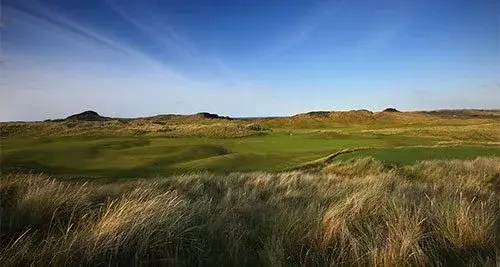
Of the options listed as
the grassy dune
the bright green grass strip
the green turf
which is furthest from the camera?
the green turf

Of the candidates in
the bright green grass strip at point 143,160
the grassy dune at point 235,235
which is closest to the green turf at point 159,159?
the bright green grass strip at point 143,160

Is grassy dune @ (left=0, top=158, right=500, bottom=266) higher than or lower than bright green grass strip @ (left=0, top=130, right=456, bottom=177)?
higher

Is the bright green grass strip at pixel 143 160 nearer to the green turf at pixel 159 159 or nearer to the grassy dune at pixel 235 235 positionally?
the green turf at pixel 159 159

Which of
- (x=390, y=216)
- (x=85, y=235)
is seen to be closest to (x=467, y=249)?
(x=390, y=216)

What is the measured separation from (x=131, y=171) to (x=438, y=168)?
42.3 feet

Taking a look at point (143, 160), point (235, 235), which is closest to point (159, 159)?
point (143, 160)

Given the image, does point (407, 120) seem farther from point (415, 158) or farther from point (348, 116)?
point (415, 158)

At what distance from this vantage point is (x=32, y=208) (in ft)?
17.9

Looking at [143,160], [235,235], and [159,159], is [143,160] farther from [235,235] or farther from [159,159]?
[235,235]

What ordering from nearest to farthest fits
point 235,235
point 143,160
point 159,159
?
point 235,235 < point 143,160 < point 159,159

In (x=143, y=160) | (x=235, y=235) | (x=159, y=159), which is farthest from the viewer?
(x=159, y=159)

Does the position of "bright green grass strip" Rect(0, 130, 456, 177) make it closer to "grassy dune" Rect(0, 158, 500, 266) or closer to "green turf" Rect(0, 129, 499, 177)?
"green turf" Rect(0, 129, 499, 177)

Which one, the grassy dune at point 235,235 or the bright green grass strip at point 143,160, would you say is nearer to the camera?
the grassy dune at point 235,235

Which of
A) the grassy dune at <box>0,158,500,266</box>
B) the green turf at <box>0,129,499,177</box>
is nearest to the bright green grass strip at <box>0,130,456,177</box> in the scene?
the green turf at <box>0,129,499,177</box>
